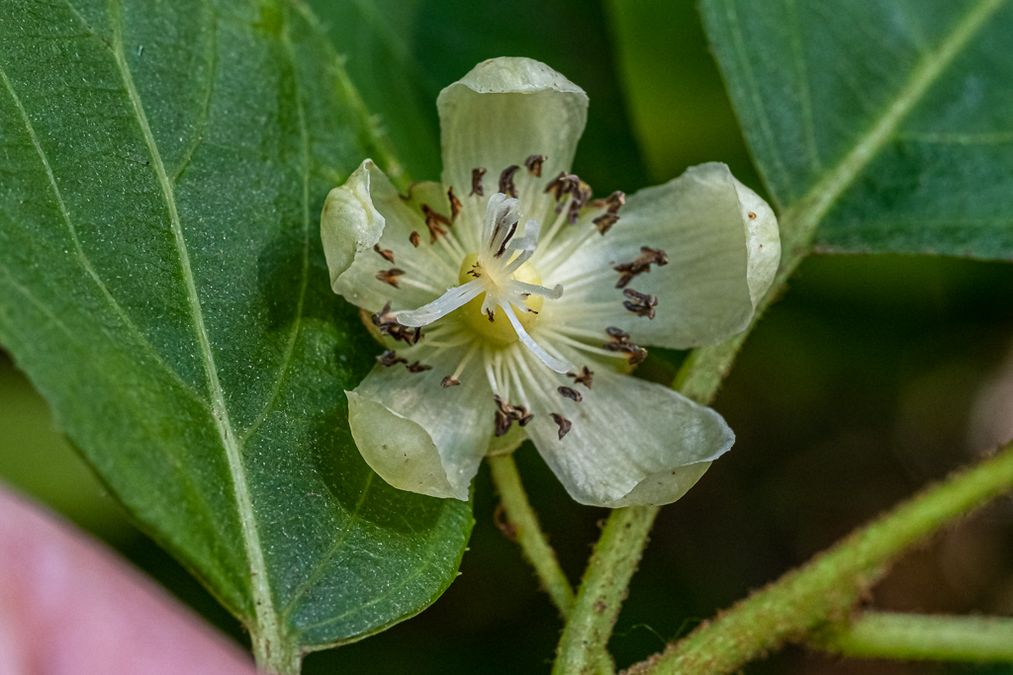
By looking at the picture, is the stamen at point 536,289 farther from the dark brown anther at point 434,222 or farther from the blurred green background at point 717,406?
the blurred green background at point 717,406

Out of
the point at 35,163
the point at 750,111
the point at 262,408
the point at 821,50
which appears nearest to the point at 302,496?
the point at 262,408

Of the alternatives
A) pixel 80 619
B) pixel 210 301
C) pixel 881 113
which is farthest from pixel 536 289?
pixel 881 113

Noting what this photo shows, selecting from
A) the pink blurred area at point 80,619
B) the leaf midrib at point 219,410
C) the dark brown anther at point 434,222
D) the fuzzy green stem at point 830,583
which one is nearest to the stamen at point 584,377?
the dark brown anther at point 434,222

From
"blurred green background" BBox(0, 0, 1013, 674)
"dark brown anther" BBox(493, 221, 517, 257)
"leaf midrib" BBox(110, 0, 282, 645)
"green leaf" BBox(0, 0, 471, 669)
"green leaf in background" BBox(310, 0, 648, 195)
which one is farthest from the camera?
"blurred green background" BBox(0, 0, 1013, 674)

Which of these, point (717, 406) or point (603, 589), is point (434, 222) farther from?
point (717, 406)

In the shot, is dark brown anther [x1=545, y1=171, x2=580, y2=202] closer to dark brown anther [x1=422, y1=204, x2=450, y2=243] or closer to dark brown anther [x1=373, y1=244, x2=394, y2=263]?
dark brown anther [x1=422, y1=204, x2=450, y2=243]

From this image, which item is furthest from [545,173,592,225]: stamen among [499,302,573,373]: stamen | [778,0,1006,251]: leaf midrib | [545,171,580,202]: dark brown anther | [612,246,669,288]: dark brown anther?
[778,0,1006,251]: leaf midrib

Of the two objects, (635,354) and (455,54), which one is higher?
(455,54)
